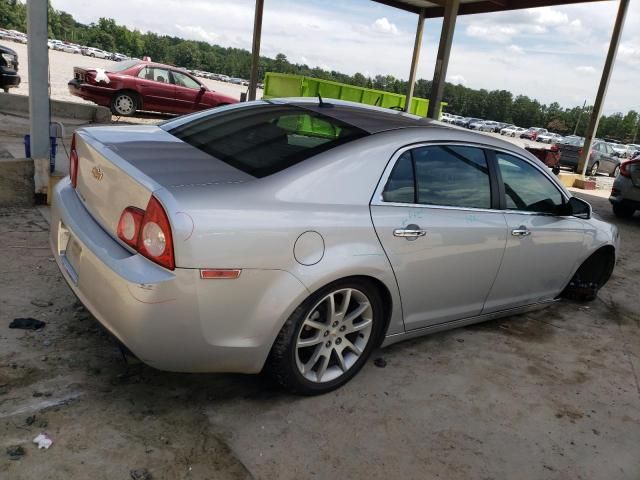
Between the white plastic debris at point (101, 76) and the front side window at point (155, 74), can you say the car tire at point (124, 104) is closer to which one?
the white plastic debris at point (101, 76)

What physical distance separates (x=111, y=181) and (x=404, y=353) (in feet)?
6.85

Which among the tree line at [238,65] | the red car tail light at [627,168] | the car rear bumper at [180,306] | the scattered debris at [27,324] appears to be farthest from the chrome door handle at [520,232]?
the tree line at [238,65]

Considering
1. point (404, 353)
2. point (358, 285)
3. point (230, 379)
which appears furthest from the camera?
point (404, 353)

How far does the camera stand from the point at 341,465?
7.75 feet

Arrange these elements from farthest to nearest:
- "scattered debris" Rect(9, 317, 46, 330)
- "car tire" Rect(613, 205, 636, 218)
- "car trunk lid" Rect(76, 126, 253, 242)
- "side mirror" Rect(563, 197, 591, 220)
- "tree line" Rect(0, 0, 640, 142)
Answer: "tree line" Rect(0, 0, 640, 142) < "car tire" Rect(613, 205, 636, 218) < "side mirror" Rect(563, 197, 591, 220) < "scattered debris" Rect(9, 317, 46, 330) < "car trunk lid" Rect(76, 126, 253, 242)

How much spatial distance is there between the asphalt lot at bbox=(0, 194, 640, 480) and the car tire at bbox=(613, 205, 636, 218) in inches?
265

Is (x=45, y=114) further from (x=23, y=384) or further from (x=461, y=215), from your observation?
(x=461, y=215)

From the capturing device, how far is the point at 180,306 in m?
2.20

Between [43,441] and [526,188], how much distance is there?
3.22 m

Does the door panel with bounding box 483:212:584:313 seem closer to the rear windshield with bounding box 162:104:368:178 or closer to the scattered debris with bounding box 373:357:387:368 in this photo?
the scattered debris with bounding box 373:357:387:368

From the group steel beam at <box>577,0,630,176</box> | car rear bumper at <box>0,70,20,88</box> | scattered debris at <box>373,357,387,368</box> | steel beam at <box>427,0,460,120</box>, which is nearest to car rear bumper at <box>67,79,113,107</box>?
car rear bumper at <box>0,70,20,88</box>

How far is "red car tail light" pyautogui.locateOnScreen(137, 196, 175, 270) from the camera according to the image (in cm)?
217

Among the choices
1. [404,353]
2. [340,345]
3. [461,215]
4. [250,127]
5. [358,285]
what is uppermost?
[250,127]

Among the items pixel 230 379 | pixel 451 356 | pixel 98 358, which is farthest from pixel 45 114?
pixel 451 356
